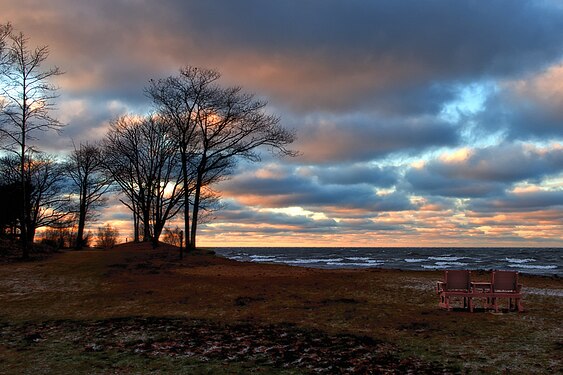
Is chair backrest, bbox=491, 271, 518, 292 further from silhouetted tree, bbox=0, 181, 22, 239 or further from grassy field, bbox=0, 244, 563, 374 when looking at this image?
silhouetted tree, bbox=0, 181, 22, 239

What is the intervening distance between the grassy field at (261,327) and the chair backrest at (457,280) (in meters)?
0.91

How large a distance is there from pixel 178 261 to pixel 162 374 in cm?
2366

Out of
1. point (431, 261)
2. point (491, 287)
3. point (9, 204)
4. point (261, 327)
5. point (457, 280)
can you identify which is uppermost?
point (9, 204)

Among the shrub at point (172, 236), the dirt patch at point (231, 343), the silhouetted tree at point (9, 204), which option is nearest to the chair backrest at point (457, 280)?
the dirt patch at point (231, 343)

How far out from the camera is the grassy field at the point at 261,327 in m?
9.67

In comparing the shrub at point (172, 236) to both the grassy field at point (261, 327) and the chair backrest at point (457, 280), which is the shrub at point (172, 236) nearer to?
Result: the grassy field at point (261, 327)

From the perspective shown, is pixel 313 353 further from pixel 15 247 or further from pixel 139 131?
pixel 139 131

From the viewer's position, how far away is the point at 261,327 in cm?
1357

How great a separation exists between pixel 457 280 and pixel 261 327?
6655 mm

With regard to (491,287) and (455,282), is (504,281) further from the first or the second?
(455,282)

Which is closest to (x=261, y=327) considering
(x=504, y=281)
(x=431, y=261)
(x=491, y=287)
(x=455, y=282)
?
(x=455, y=282)

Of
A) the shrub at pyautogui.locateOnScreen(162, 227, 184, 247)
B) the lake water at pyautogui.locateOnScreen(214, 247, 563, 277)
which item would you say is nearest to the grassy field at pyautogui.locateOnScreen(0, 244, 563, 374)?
the lake water at pyautogui.locateOnScreen(214, 247, 563, 277)

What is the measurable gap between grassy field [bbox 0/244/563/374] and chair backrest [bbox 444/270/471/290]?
0.91 metres

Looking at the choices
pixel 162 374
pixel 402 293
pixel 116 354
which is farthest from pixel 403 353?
pixel 402 293
